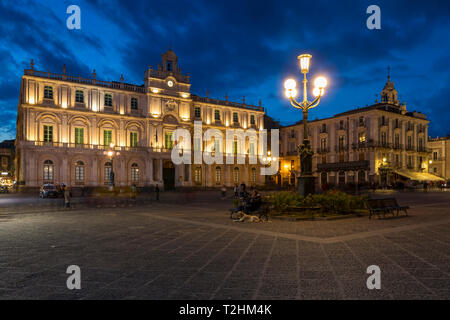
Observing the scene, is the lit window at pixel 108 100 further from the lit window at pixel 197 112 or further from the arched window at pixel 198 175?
the arched window at pixel 198 175

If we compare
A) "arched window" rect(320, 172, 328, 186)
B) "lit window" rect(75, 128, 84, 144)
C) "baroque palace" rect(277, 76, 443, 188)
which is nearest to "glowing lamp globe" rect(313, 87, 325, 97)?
"baroque palace" rect(277, 76, 443, 188)

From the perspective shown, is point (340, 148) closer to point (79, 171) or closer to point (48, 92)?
point (79, 171)

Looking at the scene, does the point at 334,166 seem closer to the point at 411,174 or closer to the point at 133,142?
the point at 411,174

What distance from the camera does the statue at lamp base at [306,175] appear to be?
13.5 m

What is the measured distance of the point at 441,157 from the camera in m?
61.3

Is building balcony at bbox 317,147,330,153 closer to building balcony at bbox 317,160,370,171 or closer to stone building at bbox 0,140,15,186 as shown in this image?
building balcony at bbox 317,160,370,171

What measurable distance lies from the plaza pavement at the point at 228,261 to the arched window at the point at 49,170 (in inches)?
1154

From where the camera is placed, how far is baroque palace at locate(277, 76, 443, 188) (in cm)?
4534

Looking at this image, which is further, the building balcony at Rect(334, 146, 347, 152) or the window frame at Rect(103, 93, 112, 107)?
the building balcony at Rect(334, 146, 347, 152)

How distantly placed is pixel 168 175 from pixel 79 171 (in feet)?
37.6

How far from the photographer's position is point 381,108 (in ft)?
157

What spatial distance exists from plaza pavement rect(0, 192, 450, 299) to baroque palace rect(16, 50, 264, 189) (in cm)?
2607

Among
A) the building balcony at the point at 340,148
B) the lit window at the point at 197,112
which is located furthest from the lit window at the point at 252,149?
the building balcony at the point at 340,148


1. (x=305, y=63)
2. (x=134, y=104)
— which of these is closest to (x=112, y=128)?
(x=134, y=104)
